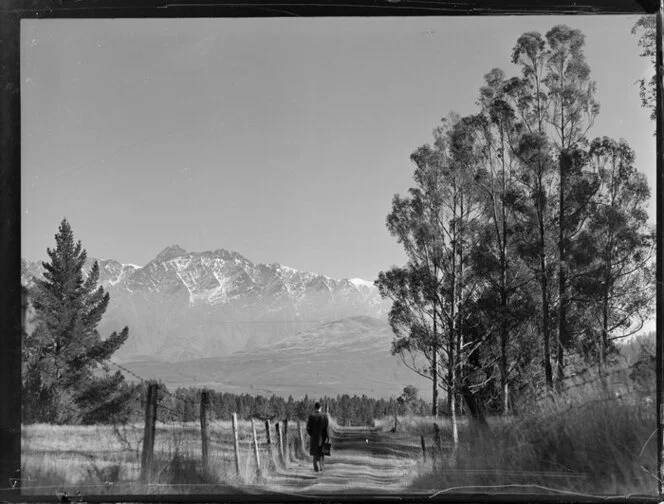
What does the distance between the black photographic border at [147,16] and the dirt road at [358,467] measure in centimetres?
27

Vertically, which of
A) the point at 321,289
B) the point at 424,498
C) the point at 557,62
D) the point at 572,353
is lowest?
the point at 424,498

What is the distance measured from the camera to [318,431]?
306 inches

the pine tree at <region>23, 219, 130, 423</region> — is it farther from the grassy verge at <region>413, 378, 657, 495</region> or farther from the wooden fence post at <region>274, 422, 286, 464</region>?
the grassy verge at <region>413, 378, 657, 495</region>

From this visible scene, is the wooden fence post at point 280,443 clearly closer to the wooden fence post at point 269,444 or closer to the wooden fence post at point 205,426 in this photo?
the wooden fence post at point 269,444

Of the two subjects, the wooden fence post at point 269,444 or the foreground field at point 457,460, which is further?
the wooden fence post at point 269,444

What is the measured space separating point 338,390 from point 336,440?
0.57m

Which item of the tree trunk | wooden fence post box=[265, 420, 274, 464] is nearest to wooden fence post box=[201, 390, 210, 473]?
wooden fence post box=[265, 420, 274, 464]

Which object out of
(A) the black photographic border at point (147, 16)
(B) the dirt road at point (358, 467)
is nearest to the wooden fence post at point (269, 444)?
(B) the dirt road at point (358, 467)

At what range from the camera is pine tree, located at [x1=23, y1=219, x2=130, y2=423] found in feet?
20.8

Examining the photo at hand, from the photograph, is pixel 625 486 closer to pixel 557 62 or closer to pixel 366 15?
pixel 557 62

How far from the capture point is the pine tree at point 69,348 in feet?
20.8

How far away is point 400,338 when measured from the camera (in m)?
8.01

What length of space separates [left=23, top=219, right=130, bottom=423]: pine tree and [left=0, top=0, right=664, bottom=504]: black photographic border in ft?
0.58

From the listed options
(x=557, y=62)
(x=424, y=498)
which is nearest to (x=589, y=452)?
(x=424, y=498)
